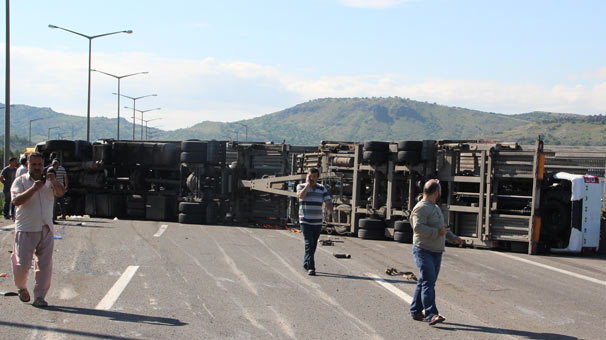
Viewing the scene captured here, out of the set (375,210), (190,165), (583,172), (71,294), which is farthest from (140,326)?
(190,165)

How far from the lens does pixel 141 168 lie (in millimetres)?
24547

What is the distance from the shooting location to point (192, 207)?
73.0 feet

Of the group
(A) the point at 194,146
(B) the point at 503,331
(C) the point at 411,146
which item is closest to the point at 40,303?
(B) the point at 503,331

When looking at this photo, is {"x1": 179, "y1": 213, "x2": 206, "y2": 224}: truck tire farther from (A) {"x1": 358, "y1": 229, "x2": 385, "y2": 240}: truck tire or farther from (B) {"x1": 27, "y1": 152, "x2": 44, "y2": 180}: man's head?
(B) {"x1": 27, "y1": 152, "x2": 44, "y2": 180}: man's head

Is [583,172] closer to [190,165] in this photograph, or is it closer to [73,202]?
[190,165]

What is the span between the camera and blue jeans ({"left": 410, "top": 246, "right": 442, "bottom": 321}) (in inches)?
320

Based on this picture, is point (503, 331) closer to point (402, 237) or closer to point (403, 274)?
point (403, 274)

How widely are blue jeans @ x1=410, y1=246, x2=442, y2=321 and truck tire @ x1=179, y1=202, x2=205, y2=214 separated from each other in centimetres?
1461

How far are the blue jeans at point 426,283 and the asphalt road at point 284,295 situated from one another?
18 cm

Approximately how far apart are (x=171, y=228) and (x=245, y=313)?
12237 mm

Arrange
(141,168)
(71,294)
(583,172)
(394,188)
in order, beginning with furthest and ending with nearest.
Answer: (141,168), (394,188), (583,172), (71,294)

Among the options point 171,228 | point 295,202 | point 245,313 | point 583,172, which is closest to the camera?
point 245,313

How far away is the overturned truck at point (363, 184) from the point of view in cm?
1638

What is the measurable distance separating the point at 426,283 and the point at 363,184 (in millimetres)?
11891
